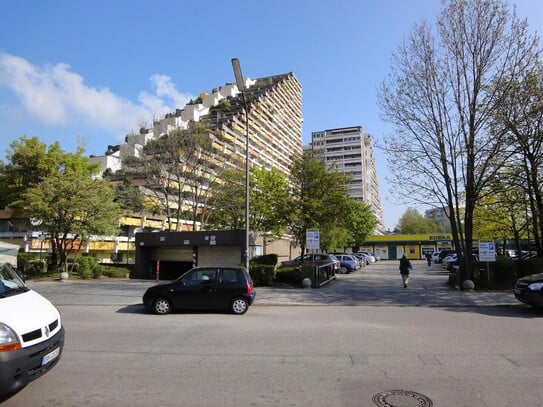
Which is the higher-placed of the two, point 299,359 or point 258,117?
point 258,117

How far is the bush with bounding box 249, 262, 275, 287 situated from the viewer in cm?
2162

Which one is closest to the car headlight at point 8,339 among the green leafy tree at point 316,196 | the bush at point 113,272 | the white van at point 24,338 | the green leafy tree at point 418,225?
the white van at point 24,338

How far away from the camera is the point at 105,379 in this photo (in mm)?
6137

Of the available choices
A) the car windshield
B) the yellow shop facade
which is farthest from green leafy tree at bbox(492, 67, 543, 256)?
the yellow shop facade

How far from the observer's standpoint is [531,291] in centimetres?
1281

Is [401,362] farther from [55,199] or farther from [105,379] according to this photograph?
[55,199]

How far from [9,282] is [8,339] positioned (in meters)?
1.69

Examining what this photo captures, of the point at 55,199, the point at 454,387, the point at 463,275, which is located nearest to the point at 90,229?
the point at 55,199

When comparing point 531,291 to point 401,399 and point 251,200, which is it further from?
point 251,200

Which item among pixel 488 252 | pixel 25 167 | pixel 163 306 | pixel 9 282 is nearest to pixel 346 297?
pixel 488 252

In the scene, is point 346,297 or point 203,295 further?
point 346,297

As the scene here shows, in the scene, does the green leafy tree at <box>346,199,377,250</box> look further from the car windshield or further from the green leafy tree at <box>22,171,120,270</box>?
the car windshield

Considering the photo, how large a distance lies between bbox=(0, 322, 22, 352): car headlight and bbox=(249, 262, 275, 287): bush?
672 inches

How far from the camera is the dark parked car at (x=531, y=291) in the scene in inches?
498
